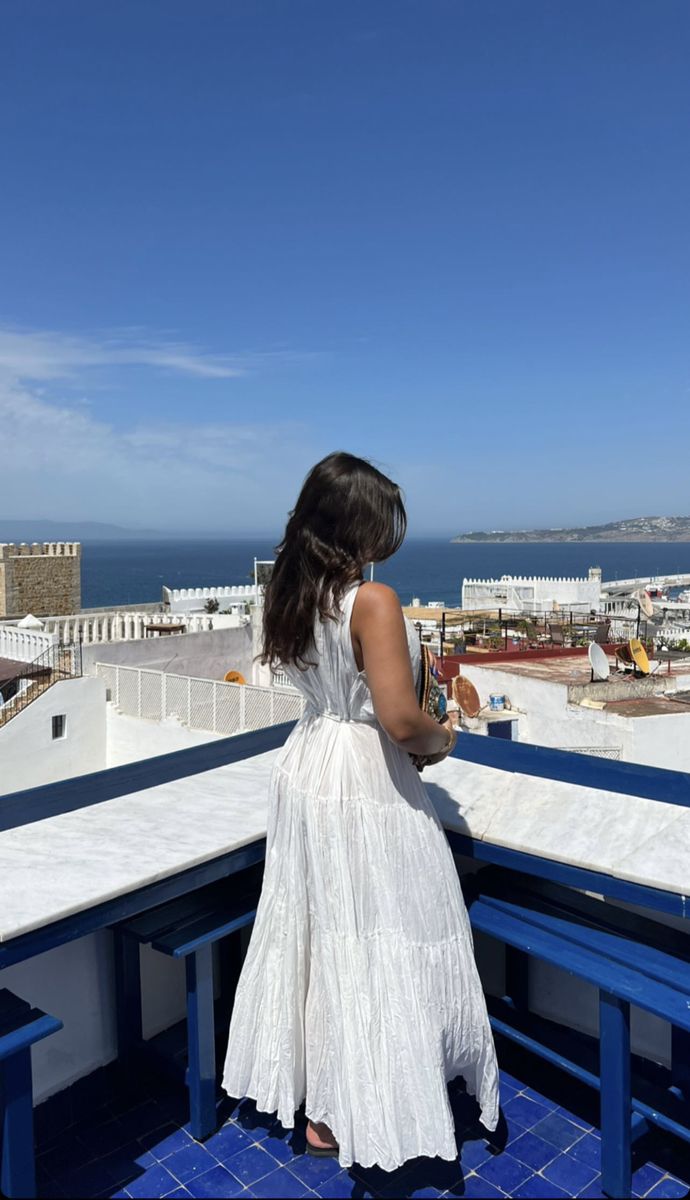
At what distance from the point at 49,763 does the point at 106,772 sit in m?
10.4

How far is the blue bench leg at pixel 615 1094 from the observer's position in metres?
2.28

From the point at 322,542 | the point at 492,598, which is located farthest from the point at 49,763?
the point at 492,598

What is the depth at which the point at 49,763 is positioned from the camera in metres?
13.3

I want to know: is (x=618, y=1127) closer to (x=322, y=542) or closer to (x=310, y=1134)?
(x=310, y=1134)

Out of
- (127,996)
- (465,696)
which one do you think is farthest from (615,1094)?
(465,696)

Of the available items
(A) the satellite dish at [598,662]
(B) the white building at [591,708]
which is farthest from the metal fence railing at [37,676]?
(A) the satellite dish at [598,662]

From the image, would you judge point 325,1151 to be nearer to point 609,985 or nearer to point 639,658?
point 609,985

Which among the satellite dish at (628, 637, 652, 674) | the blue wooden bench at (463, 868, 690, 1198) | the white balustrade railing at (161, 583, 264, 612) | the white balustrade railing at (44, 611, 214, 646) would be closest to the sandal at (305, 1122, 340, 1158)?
the blue wooden bench at (463, 868, 690, 1198)

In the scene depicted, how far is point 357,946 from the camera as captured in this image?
2266 millimetres

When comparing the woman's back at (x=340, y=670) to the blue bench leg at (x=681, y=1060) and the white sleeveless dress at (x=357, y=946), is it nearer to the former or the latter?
the white sleeveless dress at (x=357, y=946)

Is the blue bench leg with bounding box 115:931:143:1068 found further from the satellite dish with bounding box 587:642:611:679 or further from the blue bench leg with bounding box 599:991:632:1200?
the satellite dish with bounding box 587:642:611:679

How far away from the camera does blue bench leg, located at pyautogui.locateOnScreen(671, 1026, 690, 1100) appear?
268 cm

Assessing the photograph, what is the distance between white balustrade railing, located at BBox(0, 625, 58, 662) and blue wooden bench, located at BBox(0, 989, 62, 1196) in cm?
1287

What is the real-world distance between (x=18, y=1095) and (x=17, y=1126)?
84 millimetres
